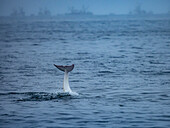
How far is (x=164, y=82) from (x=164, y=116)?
6.11 m

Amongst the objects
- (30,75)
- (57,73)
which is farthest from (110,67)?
(30,75)

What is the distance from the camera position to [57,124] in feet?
46.1

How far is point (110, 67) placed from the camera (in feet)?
87.4

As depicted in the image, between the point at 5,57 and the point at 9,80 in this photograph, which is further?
the point at 5,57

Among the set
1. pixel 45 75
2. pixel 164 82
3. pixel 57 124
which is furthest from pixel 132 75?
pixel 57 124

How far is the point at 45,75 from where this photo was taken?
23.5m

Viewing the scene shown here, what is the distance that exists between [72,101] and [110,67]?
9963mm

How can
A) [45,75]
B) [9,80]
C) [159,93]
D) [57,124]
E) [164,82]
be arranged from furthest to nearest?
[45,75] → [9,80] → [164,82] → [159,93] → [57,124]

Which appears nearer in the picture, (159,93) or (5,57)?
(159,93)

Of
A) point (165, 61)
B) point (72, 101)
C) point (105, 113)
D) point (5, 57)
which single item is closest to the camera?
point (105, 113)

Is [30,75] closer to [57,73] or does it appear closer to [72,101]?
[57,73]

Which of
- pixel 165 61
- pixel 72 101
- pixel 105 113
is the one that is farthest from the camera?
pixel 165 61

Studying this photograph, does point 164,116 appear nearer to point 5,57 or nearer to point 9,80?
point 9,80

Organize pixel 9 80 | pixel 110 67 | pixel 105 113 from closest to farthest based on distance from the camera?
→ pixel 105 113, pixel 9 80, pixel 110 67
